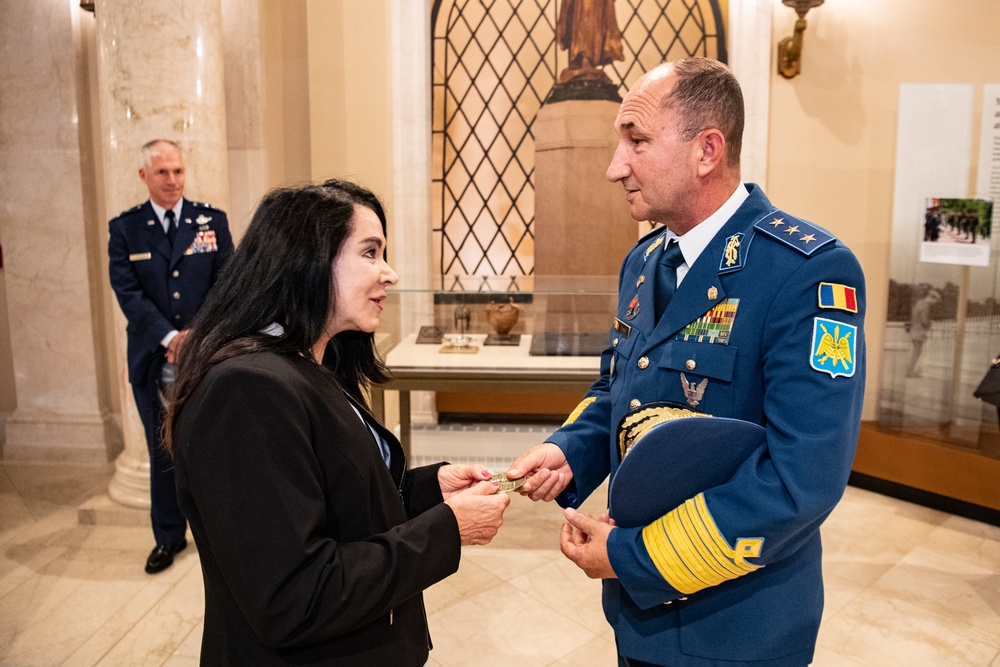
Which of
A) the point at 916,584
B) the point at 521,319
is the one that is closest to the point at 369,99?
the point at 521,319

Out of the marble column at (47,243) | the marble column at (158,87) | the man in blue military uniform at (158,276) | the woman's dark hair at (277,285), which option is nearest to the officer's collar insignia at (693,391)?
the woman's dark hair at (277,285)

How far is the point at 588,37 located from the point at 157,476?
3.87 metres

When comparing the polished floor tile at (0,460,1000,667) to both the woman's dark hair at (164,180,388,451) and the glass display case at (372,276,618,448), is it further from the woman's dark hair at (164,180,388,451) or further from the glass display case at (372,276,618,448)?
the woman's dark hair at (164,180,388,451)

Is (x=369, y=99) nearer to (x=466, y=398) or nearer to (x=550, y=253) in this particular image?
(x=550, y=253)

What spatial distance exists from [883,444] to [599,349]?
229cm

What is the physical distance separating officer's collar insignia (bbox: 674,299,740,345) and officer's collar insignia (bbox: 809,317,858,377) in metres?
0.18

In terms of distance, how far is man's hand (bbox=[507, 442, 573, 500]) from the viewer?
6.10 feet

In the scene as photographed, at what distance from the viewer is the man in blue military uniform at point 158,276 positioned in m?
3.84

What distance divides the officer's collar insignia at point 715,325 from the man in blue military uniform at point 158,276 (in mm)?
2765

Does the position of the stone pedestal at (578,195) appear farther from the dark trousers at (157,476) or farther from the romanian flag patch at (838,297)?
the romanian flag patch at (838,297)

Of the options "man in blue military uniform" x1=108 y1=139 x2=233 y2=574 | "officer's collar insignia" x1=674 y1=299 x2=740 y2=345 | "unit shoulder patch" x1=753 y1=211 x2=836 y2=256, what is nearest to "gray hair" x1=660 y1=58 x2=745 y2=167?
"unit shoulder patch" x1=753 y1=211 x2=836 y2=256

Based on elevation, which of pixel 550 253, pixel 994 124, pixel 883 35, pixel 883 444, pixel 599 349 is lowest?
pixel 883 444

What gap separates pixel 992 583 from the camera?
384 centimetres

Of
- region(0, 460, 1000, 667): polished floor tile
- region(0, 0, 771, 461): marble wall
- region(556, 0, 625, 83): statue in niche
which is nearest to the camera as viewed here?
region(0, 460, 1000, 667): polished floor tile
